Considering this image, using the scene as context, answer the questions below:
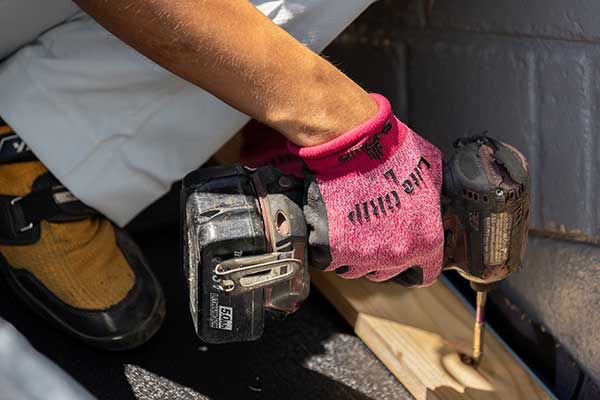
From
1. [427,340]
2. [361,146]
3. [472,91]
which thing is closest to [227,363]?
[427,340]

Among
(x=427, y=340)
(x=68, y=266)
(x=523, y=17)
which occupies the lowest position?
(x=427, y=340)

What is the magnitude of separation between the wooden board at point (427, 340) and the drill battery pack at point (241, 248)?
0.24m

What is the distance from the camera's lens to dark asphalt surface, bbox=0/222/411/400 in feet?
3.36

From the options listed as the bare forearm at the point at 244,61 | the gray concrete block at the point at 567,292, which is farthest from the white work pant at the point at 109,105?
the gray concrete block at the point at 567,292

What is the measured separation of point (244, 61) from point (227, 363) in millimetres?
439

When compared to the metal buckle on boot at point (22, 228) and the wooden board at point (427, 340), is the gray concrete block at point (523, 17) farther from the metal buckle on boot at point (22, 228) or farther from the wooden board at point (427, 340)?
the metal buckle on boot at point (22, 228)

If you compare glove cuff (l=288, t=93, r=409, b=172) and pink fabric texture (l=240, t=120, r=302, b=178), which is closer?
glove cuff (l=288, t=93, r=409, b=172)

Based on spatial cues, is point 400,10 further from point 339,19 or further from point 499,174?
point 499,174

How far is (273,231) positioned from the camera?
2.78 feet

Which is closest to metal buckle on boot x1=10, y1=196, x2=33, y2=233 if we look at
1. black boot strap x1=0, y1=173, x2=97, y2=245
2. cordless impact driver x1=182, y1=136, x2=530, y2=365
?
black boot strap x1=0, y1=173, x2=97, y2=245

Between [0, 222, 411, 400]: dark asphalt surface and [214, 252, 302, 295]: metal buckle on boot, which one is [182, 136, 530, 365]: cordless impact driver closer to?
[214, 252, 302, 295]: metal buckle on boot

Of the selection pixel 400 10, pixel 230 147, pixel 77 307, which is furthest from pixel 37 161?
pixel 400 10

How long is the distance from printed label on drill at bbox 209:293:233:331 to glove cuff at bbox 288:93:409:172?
0.17 metres

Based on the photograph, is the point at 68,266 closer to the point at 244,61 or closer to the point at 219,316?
the point at 219,316
